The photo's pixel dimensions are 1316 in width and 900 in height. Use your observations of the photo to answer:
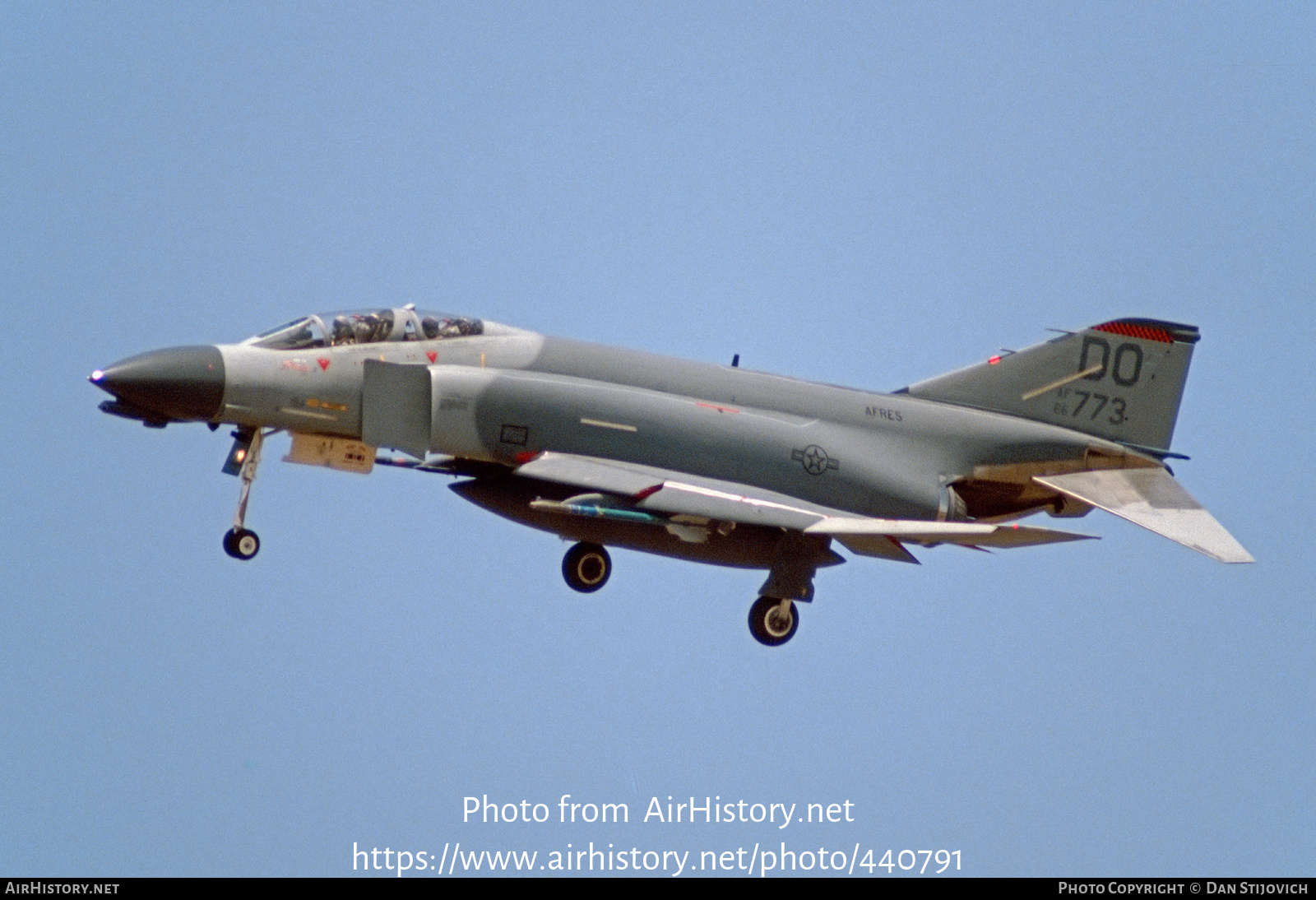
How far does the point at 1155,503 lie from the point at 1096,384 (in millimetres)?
1782

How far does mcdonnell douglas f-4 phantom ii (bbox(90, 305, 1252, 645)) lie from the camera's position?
19.4 metres

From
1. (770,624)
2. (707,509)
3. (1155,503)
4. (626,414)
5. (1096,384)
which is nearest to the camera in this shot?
(707,509)

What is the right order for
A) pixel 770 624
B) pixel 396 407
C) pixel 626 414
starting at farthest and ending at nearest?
pixel 770 624 → pixel 626 414 → pixel 396 407

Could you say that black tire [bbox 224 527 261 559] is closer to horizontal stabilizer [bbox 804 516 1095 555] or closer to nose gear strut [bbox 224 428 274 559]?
nose gear strut [bbox 224 428 274 559]

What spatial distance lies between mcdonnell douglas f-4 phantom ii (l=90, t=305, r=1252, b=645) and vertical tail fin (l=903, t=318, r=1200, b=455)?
27mm

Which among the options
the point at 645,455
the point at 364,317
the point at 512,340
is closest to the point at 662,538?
the point at 645,455

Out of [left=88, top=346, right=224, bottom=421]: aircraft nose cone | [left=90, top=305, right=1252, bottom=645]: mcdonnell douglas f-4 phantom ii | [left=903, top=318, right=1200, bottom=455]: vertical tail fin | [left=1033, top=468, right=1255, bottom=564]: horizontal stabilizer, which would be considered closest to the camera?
[left=88, top=346, right=224, bottom=421]: aircraft nose cone

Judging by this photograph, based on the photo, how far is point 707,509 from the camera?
64.0 feet

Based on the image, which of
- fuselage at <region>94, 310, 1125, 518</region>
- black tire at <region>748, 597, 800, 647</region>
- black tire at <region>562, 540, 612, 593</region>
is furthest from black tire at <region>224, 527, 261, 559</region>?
black tire at <region>748, 597, 800, 647</region>

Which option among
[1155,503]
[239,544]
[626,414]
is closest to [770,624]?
[626,414]

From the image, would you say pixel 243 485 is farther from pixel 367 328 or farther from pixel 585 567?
pixel 585 567

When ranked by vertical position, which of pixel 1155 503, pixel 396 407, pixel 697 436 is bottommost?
pixel 396 407

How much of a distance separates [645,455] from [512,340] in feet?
6.30
